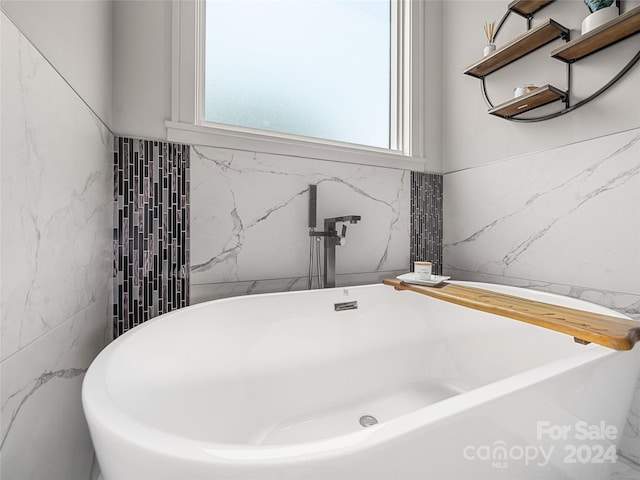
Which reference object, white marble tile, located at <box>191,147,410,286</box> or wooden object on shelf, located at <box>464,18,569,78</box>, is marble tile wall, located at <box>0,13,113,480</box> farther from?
wooden object on shelf, located at <box>464,18,569,78</box>

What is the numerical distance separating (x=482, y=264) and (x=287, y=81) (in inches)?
59.8

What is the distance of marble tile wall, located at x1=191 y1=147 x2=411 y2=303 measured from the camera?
1.43 metres

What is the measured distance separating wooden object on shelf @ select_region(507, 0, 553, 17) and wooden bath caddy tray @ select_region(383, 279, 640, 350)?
137cm

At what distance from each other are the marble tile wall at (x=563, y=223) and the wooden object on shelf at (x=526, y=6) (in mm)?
687

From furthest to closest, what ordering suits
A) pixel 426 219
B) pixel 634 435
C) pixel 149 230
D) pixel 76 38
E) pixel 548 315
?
pixel 426 219
pixel 149 230
pixel 634 435
pixel 548 315
pixel 76 38

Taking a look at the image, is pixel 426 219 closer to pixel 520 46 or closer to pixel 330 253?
pixel 330 253

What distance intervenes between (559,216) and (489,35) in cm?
104

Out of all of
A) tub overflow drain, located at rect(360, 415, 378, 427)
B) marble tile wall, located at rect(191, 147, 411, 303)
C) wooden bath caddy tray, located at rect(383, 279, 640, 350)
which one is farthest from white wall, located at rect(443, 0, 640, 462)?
tub overflow drain, located at rect(360, 415, 378, 427)

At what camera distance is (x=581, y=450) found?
692 mm

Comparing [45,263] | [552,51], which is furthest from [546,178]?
[45,263]

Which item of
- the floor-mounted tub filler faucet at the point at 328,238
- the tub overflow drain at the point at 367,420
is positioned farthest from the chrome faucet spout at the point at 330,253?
the tub overflow drain at the point at 367,420

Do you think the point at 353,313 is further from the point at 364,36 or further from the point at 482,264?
the point at 364,36

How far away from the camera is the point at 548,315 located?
41.1 inches

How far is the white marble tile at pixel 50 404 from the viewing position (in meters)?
0.63
